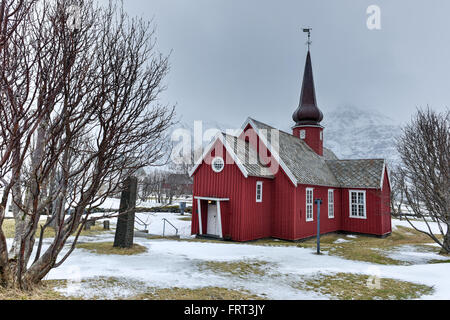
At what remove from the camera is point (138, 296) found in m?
5.35

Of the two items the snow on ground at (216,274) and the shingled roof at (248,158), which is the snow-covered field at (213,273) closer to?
the snow on ground at (216,274)

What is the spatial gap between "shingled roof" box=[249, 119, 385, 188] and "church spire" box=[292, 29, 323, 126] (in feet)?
7.90

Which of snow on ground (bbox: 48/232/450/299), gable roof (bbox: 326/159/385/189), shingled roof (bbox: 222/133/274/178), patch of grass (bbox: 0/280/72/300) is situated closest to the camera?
patch of grass (bbox: 0/280/72/300)

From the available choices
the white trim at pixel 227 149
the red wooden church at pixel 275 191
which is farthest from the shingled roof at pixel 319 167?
→ the white trim at pixel 227 149

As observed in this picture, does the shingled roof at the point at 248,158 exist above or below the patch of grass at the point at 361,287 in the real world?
above

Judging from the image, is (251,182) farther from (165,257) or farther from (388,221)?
(388,221)

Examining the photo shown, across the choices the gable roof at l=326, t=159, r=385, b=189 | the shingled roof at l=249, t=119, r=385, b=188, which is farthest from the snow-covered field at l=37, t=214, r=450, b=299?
the gable roof at l=326, t=159, r=385, b=189

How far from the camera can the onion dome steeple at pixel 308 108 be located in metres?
24.3

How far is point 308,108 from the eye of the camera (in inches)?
961

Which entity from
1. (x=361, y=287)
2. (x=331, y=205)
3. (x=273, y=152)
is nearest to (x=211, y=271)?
(x=361, y=287)

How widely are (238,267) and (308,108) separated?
1943 centimetres

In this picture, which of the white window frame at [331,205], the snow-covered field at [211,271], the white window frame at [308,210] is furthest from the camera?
the white window frame at [331,205]

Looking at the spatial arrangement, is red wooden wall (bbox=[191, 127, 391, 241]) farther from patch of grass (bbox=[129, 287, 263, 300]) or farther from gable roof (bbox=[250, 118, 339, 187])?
patch of grass (bbox=[129, 287, 263, 300])

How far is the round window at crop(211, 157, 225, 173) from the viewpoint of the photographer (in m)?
16.4
